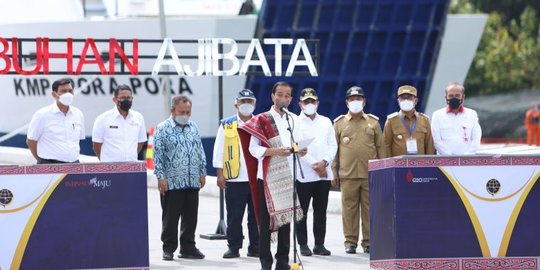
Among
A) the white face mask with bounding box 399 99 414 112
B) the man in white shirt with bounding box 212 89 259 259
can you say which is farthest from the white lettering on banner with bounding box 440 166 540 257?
the man in white shirt with bounding box 212 89 259 259

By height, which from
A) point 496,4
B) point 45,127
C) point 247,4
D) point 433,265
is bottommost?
point 433,265

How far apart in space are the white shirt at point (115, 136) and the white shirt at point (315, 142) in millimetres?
1775

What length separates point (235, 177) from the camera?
44.4ft

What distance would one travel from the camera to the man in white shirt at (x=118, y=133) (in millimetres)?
13117

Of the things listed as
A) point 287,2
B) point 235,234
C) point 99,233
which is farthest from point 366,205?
point 287,2

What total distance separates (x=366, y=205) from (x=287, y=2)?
1785 centimetres

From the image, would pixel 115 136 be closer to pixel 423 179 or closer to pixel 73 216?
pixel 73 216

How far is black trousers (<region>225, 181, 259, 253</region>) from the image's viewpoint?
1351 centimetres

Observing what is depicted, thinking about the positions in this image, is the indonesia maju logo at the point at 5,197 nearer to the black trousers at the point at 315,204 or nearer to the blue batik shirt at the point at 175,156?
the blue batik shirt at the point at 175,156

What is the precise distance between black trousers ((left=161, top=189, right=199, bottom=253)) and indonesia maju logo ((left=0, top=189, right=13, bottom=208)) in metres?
2.85

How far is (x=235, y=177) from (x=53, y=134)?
6.55 ft

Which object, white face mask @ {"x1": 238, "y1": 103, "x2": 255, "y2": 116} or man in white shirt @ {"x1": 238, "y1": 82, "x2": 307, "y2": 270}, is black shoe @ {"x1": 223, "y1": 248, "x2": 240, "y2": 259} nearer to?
white face mask @ {"x1": 238, "y1": 103, "x2": 255, "y2": 116}

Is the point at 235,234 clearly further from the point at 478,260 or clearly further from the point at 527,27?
the point at 527,27

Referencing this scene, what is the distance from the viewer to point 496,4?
194 ft
